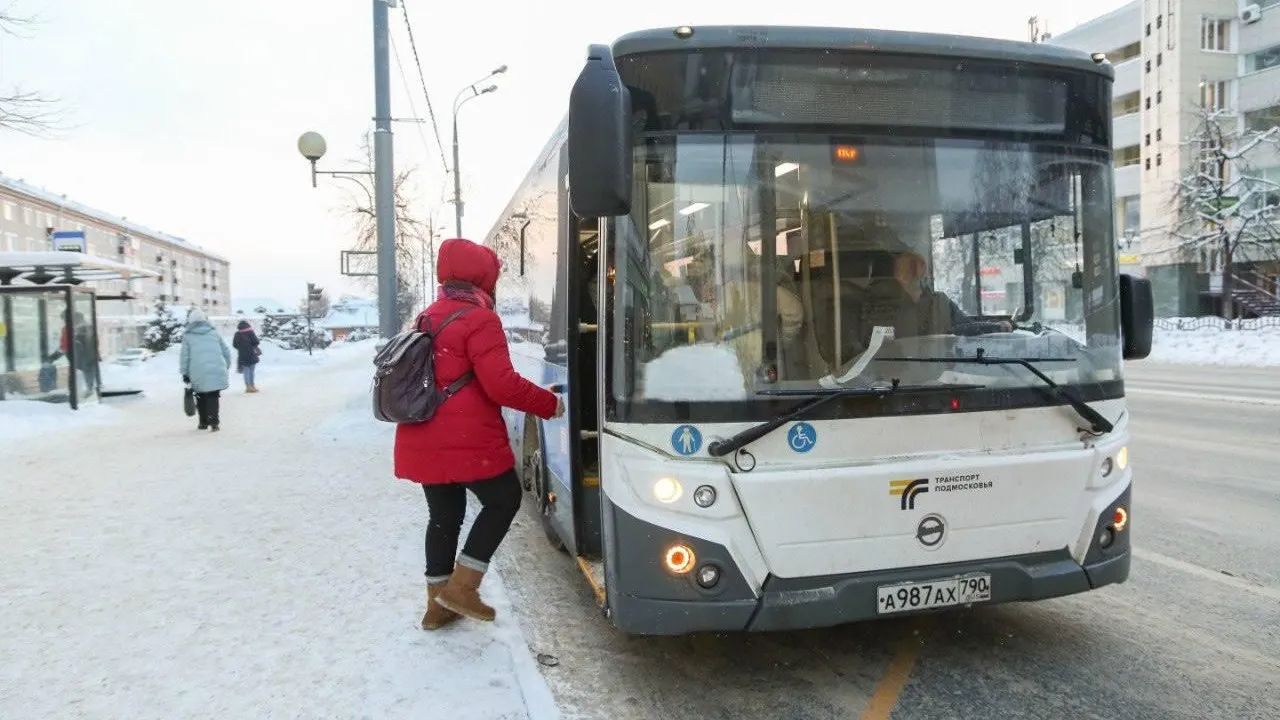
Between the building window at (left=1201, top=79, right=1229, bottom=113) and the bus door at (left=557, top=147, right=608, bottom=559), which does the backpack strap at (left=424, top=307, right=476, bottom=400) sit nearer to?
the bus door at (left=557, top=147, right=608, bottom=559)

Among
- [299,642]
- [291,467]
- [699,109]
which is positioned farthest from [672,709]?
[291,467]

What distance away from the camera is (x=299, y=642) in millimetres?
4188

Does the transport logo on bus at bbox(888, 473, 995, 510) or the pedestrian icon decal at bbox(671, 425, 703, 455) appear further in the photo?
the transport logo on bus at bbox(888, 473, 995, 510)

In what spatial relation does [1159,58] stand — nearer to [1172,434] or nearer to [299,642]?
[1172,434]

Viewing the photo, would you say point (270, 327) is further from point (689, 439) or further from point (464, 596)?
point (689, 439)

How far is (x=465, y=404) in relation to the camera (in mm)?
4059

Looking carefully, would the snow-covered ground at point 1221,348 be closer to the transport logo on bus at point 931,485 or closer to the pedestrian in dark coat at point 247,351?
the pedestrian in dark coat at point 247,351

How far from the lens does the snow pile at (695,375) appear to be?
340 cm

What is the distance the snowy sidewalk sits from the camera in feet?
11.8

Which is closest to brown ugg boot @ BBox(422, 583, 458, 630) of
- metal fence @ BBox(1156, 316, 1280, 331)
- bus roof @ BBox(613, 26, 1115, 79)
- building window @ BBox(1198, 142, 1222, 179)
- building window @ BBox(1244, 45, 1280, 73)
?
bus roof @ BBox(613, 26, 1115, 79)

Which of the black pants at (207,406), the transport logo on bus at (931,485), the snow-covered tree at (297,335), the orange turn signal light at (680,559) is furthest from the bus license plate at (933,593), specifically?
the snow-covered tree at (297,335)

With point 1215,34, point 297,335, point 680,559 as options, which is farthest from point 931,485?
point 297,335

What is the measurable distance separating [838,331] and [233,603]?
367 centimetres

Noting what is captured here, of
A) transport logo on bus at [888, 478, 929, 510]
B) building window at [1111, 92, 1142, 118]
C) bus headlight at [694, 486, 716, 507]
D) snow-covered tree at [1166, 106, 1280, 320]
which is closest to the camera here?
bus headlight at [694, 486, 716, 507]
